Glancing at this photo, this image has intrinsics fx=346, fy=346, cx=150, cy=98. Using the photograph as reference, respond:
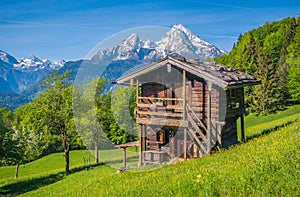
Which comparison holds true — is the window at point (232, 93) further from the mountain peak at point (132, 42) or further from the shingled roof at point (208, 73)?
the mountain peak at point (132, 42)

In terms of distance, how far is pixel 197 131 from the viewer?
22.5m

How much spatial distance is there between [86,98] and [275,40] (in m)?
84.5

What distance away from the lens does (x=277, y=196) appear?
7.86m

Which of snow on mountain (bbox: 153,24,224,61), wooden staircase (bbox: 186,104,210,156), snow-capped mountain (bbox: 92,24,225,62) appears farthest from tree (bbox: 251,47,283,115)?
wooden staircase (bbox: 186,104,210,156)

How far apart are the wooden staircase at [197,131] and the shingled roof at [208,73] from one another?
99.9 inches

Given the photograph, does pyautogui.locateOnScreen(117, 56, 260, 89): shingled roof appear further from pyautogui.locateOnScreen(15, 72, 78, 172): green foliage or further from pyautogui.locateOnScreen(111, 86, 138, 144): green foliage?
pyautogui.locateOnScreen(15, 72, 78, 172): green foliage

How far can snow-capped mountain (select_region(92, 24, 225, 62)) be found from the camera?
821 inches

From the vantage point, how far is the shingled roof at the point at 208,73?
68.8 feet

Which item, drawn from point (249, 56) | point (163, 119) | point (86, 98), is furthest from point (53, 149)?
point (163, 119)

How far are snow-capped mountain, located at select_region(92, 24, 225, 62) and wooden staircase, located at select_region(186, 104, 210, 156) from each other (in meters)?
3.94

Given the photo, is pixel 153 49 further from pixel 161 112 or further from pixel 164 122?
pixel 164 122

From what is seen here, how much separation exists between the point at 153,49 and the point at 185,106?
4288mm

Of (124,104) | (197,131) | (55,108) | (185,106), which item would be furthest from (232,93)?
(55,108)

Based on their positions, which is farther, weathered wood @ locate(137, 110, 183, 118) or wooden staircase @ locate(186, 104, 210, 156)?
weathered wood @ locate(137, 110, 183, 118)
